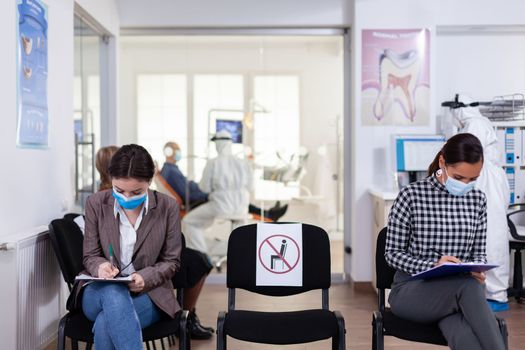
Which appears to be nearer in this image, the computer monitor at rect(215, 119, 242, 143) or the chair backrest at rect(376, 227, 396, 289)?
the chair backrest at rect(376, 227, 396, 289)

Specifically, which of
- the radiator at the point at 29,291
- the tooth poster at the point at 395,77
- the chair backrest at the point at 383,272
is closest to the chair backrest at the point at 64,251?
the radiator at the point at 29,291

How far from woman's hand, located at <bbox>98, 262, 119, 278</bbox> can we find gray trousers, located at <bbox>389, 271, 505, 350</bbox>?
1.21m

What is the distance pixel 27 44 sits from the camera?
3.33 metres

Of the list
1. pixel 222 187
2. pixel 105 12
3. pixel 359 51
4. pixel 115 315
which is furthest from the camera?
pixel 222 187

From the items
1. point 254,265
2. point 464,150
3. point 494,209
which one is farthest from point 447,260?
point 494,209

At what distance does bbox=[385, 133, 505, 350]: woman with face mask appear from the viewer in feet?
8.32

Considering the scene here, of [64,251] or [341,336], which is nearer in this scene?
[341,336]

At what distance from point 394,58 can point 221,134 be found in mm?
1663

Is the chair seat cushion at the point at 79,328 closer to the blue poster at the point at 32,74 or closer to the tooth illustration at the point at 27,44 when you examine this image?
the blue poster at the point at 32,74

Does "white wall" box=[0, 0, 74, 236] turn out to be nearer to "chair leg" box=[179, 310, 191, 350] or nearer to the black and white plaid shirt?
"chair leg" box=[179, 310, 191, 350]

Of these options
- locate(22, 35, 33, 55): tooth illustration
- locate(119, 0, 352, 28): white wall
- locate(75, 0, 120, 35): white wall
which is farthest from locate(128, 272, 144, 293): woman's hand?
locate(119, 0, 352, 28): white wall

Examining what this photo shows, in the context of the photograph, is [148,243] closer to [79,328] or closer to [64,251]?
[79,328]

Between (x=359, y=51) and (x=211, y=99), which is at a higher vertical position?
(x=359, y=51)

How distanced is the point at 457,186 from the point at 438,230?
21 cm
